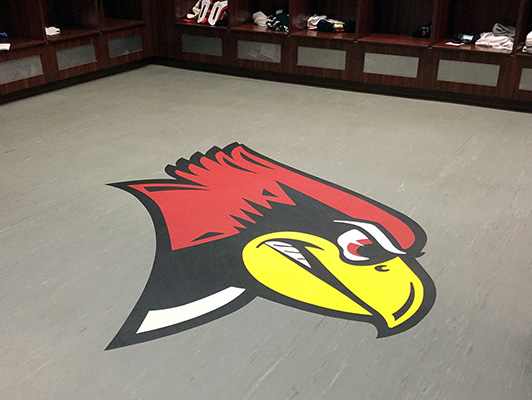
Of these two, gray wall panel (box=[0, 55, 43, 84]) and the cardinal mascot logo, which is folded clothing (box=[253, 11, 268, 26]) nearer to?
gray wall panel (box=[0, 55, 43, 84])

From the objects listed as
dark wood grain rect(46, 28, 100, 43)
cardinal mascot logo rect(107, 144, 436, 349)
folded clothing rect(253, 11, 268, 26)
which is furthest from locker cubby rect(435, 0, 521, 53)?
dark wood grain rect(46, 28, 100, 43)

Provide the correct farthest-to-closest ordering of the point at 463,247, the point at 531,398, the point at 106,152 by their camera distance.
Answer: the point at 106,152 → the point at 463,247 → the point at 531,398

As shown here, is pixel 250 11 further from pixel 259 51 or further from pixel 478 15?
pixel 478 15

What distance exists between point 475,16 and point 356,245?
11.1 feet

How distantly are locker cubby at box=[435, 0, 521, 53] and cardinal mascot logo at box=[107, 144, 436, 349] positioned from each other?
99.1 inches

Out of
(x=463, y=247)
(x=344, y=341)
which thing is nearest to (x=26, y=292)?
(x=344, y=341)

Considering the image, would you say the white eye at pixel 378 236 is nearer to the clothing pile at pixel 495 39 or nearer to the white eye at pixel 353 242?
the white eye at pixel 353 242

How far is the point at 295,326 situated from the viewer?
2.20 m

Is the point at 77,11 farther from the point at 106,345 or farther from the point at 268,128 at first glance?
the point at 106,345

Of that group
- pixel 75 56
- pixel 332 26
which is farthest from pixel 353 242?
pixel 75 56

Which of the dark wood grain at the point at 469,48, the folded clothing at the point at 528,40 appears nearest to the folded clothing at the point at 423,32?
the dark wood grain at the point at 469,48

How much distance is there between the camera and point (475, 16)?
17.1 feet

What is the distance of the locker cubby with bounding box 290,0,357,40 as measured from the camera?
5469mm

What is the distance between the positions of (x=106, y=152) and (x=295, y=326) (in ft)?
7.41
